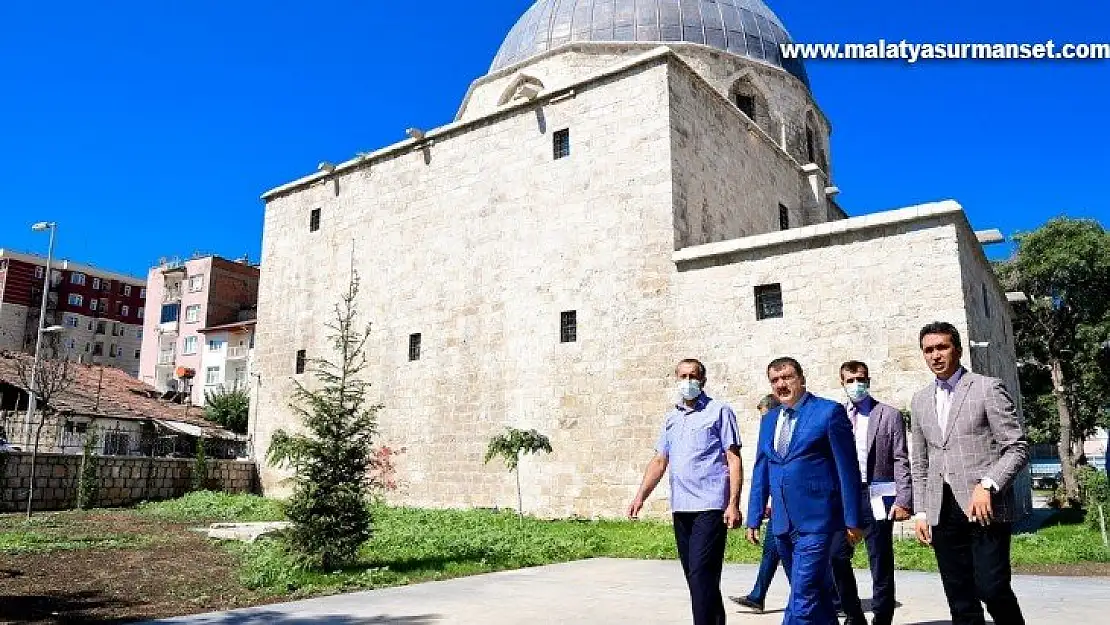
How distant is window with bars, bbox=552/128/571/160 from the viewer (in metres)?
17.0

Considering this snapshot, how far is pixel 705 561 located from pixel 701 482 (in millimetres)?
456

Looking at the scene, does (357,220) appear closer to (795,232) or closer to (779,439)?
(795,232)

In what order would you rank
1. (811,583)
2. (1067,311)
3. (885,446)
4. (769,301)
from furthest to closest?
(1067,311) → (769,301) → (885,446) → (811,583)

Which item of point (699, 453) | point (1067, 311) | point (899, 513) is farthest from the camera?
point (1067, 311)

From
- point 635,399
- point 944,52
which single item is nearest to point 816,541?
point 635,399

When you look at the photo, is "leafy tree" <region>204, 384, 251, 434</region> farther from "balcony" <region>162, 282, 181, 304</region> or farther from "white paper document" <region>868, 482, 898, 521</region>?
"white paper document" <region>868, 482, 898, 521</region>

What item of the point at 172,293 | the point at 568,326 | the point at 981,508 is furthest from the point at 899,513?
the point at 172,293

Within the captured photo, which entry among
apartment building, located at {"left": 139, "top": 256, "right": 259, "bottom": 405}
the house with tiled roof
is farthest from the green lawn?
apartment building, located at {"left": 139, "top": 256, "right": 259, "bottom": 405}

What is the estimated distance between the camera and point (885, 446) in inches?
200

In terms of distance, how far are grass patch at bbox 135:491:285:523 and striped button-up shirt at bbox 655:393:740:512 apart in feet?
37.7

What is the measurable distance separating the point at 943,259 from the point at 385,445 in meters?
12.8

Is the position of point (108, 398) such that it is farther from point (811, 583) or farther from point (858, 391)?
point (811, 583)

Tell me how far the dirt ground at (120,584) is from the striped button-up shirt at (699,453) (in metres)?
3.89

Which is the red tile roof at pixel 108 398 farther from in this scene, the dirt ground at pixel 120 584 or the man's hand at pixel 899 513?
the man's hand at pixel 899 513
